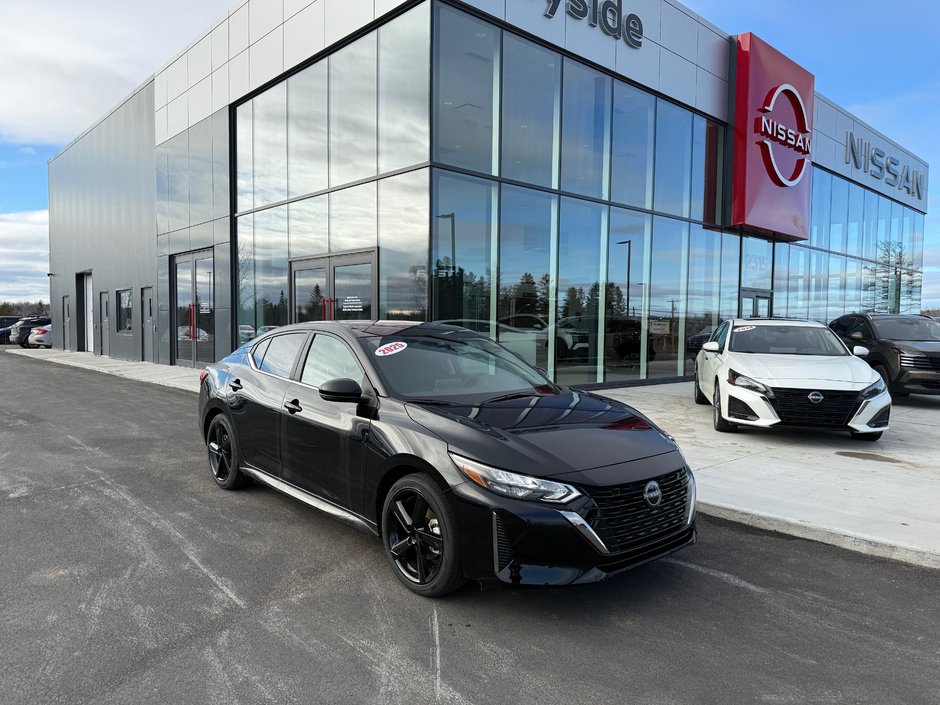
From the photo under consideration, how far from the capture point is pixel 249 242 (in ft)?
55.3

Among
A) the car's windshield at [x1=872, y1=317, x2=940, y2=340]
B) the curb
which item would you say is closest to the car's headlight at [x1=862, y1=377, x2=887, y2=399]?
the curb

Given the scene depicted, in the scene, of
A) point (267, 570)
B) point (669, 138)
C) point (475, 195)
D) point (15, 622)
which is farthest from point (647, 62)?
point (15, 622)

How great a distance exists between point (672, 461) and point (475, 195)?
29.6ft

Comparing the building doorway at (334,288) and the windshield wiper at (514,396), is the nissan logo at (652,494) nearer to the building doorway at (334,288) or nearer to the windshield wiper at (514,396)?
the windshield wiper at (514,396)

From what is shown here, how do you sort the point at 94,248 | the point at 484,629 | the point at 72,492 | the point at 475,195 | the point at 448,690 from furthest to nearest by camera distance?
the point at 94,248, the point at 475,195, the point at 72,492, the point at 484,629, the point at 448,690

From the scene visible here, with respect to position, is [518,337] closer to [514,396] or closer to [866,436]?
[866,436]

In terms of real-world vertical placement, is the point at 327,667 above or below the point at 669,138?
below

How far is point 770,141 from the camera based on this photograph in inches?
693

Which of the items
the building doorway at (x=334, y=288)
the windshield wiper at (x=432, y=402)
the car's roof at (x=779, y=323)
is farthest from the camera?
the building doorway at (x=334, y=288)

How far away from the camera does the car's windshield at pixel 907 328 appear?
12000 millimetres

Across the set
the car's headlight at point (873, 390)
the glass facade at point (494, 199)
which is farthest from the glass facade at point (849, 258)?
the car's headlight at point (873, 390)

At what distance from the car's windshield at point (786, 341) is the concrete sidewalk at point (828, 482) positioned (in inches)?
A: 45.3

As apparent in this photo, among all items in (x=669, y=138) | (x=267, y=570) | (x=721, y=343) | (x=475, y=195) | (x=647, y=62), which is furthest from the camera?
(x=669, y=138)

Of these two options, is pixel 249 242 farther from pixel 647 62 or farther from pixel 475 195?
pixel 647 62
